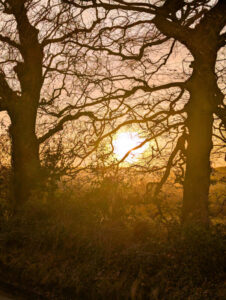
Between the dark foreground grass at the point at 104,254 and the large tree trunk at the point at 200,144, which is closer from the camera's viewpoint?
the dark foreground grass at the point at 104,254

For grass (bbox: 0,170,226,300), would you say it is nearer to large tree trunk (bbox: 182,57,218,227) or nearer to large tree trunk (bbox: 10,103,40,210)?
large tree trunk (bbox: 182,57,218,227)

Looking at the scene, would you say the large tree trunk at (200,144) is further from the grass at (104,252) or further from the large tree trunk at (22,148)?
the large tree trunk at (22,148)

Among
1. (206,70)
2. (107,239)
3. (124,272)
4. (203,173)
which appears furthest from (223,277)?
(206,70)

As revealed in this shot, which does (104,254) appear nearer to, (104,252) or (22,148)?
(104,252)

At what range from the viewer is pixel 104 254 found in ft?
25.4

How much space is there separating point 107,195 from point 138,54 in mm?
4791

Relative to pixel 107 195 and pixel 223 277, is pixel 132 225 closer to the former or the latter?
pixel 107 195

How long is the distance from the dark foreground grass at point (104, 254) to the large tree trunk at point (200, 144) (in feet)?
4.61

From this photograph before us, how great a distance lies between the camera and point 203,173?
9945mm

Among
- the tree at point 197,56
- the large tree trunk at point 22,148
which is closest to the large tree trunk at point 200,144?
the tree at point 197,56

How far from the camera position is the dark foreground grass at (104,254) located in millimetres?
6629

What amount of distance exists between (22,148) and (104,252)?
6217mm

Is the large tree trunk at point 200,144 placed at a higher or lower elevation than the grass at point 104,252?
higher

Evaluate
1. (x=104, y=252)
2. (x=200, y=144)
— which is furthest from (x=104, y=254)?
(x=200, y=144)
